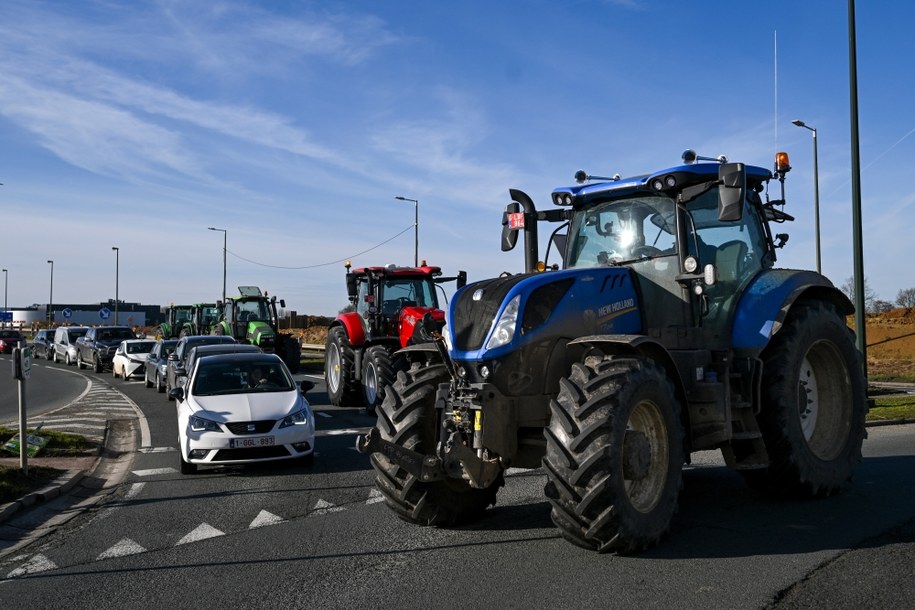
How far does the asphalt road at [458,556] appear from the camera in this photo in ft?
17.4

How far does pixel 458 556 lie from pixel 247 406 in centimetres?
572

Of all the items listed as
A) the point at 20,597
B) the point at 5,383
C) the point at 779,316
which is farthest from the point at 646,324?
the point at 5,383

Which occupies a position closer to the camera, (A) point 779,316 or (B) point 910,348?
(A) point 779,316

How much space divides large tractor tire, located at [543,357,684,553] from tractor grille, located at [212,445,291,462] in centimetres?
563

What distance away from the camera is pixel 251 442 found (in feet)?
34.8

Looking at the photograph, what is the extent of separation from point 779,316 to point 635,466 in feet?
8.40

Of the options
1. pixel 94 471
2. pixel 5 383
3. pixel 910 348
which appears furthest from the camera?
pixel 910 348

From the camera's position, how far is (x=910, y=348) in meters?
35.2

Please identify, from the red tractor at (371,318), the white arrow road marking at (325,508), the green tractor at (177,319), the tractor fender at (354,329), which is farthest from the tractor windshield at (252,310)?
the white arrow road marking at (325,508)

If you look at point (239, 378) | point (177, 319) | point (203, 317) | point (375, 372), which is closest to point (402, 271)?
point (375, 372)

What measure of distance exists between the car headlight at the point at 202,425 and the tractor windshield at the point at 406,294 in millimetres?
6916

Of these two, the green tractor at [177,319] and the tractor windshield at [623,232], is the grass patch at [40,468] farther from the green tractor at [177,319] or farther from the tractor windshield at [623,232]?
the green tractor at [177,319]

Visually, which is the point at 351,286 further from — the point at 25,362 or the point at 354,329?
the point at 25,362

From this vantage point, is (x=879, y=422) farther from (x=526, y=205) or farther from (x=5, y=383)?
(x=5, y=383)
